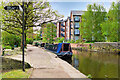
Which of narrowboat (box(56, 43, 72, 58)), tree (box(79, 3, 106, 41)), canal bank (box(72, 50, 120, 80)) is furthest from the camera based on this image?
tree (box(79, 3, 106, 41))

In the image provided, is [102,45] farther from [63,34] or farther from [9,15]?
[63,34]

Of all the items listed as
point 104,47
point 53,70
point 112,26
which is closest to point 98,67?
point 53,70

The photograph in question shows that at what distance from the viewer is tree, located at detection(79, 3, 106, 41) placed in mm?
46094

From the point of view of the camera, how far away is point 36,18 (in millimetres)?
26422

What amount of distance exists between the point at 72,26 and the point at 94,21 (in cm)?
2201

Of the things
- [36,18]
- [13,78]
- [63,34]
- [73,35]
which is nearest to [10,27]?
[36,18]

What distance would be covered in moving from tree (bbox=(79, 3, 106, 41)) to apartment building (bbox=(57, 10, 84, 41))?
17.3 m

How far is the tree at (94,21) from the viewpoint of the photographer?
46.1m

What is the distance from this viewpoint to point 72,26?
6756cm

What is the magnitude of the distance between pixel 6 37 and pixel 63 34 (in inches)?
2018

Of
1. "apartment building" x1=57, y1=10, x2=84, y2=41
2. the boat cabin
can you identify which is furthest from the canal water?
"apartment building" x1=57, y1=10, x2=84, y2=41

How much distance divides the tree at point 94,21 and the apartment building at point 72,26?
56.7ft

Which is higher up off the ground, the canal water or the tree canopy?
the tree canopy

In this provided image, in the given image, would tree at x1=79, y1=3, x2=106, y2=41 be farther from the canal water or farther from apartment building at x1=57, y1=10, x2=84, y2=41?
the canal water
